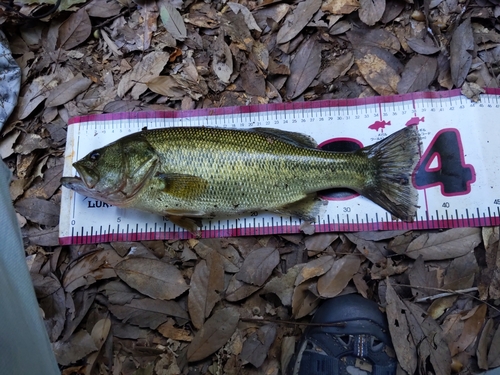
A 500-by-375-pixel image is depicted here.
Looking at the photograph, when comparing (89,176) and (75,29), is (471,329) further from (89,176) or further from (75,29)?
(75,29)

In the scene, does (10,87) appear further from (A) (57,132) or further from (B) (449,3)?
(B) (449,3)

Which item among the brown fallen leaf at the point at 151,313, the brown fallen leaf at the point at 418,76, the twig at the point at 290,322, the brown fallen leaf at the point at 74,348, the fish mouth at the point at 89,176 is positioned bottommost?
the brown fallen leaf at the point at 74,348

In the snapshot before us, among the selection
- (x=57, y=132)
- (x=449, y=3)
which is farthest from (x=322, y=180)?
(x=57, y=132)

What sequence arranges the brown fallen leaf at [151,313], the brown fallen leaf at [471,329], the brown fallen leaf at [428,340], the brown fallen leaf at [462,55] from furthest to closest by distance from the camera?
the brown fallen leaf at [462,55] < the brown fallen leaf at [151,313] < the brown fallen leaf at [471,329] < the brown fallen leaf at [428,340]

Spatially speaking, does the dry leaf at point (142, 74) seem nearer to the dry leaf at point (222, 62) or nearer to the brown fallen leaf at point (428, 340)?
the dry leaf at point (222, 62)

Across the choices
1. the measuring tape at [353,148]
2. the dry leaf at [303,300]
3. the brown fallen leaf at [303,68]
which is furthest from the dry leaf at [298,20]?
the dry leaf at [303,300]

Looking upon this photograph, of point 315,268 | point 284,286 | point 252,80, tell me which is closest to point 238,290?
point 284,286

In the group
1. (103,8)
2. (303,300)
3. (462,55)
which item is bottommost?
(303,300)

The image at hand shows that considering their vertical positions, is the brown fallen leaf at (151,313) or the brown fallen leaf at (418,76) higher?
the brown fallen leaf at (418,76)
